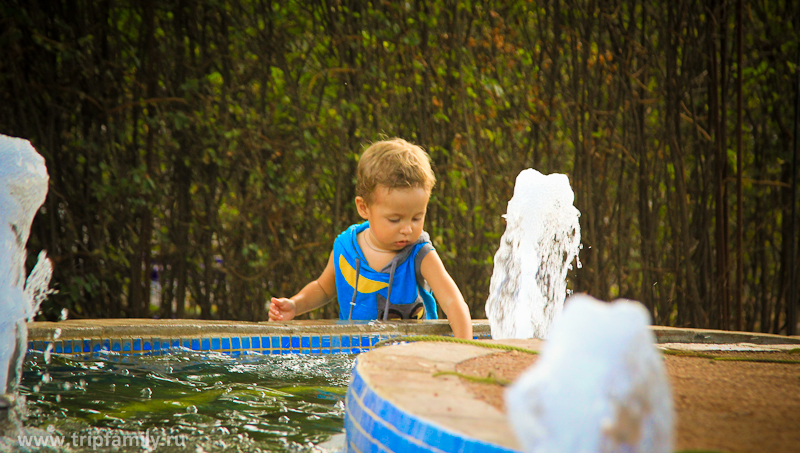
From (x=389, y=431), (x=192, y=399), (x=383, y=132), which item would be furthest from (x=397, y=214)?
(x=389, y=431)

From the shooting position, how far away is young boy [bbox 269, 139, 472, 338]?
9.12ft

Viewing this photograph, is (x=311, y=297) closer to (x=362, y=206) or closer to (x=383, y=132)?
(x=362, y=206)

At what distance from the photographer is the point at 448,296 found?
2758mm

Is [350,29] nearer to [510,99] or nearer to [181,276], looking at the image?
[510,99]

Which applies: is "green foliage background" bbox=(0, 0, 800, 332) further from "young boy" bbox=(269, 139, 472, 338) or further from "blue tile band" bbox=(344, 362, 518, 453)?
"blue tile band" bbox=(344, 362, 518, 453)

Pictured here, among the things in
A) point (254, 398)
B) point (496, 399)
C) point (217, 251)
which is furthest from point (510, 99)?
point (496, 399)

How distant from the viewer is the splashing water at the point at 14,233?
5.54 ft

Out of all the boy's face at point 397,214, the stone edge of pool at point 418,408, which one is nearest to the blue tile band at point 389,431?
the stone edge of pool at point 418,408

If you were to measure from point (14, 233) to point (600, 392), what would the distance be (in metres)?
1.65

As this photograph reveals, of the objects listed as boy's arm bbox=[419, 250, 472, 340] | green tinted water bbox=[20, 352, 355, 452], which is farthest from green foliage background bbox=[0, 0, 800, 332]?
green tinted water bbox=[20, 352, 355, 452]

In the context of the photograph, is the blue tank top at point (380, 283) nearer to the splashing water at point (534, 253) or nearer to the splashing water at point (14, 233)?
the splashing water at point (534, 253)

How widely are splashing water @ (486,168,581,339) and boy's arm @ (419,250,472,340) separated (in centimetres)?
27

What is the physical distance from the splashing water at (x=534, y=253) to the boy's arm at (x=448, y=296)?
266 millimetres

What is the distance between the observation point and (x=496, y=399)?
1264 millimetres
